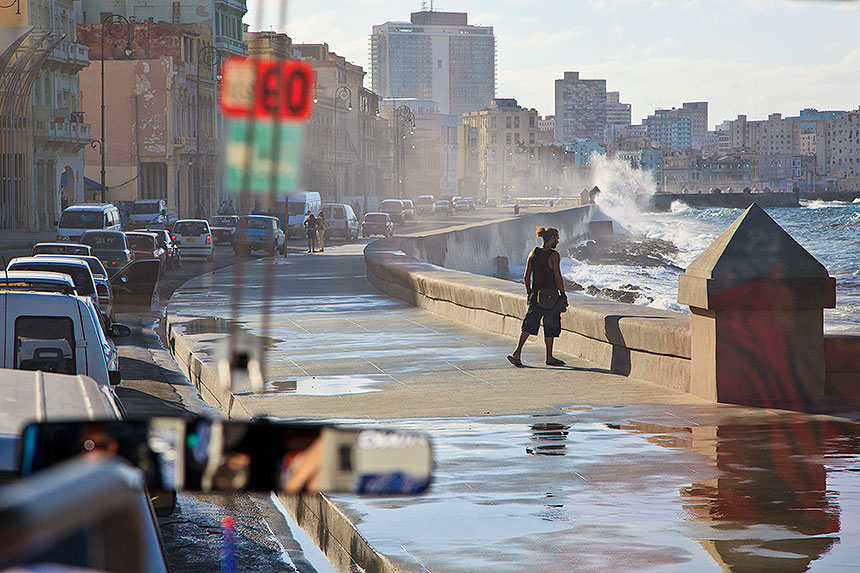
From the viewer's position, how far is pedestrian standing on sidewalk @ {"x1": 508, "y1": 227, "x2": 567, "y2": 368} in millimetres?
13500

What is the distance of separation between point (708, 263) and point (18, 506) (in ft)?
34.1

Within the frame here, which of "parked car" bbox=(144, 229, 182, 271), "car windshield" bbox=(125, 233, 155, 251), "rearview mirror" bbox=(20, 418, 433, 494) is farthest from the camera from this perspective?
"parked car" bbox=(144, 229, 182, 271)

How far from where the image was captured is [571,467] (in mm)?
8062

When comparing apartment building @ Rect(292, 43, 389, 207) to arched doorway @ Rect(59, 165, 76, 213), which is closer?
apartment building @ Rect(292, 43, 389, 207)

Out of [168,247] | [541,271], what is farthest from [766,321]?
[168,247]

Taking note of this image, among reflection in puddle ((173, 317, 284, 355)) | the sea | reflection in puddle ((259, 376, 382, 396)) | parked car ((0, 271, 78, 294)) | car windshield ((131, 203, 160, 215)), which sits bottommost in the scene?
the sea

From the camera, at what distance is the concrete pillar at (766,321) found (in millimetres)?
10578

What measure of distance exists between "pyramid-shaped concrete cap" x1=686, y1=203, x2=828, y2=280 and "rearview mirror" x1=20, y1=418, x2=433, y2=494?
32.4 feet

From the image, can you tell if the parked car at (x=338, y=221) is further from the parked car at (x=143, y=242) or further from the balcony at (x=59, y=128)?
the parked car at (x=143, y=242)

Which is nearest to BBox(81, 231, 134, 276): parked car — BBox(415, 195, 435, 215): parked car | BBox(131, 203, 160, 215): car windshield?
BBox(131, 203, 160, 215): car windshield

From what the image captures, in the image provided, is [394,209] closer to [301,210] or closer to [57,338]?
[301,210]

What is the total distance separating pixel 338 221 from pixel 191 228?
57.4ft

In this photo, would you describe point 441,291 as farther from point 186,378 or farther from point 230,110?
point 230,110

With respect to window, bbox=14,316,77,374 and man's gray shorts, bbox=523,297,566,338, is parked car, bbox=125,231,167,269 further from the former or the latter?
window, bbox=14,316,77,374
